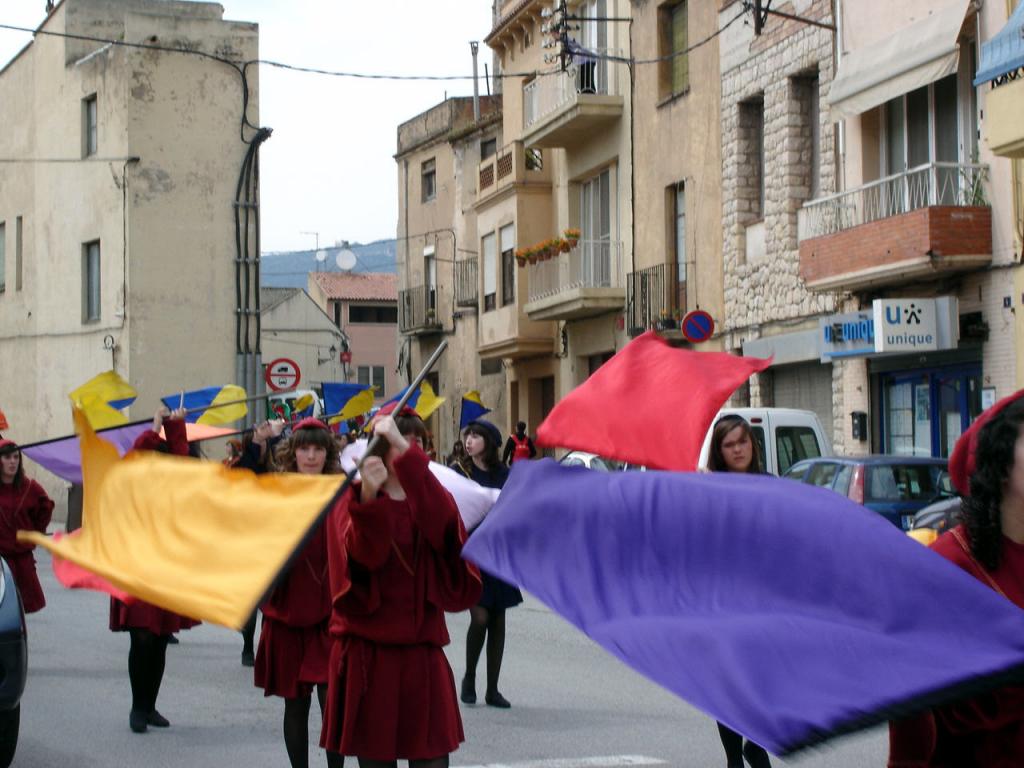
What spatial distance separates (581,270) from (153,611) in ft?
76.7

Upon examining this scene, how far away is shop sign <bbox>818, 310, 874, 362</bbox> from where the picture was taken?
20828mm

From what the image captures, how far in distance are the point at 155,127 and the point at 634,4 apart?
31.1ft

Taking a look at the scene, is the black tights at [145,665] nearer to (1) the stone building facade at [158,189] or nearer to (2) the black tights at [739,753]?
(2) the black tights at [739,753]

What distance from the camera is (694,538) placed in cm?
405

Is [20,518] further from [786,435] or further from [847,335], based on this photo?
[847,335]

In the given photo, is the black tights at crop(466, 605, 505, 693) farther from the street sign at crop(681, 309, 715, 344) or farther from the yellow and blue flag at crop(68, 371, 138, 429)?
the street sign at crop(681, 309, 715, 344)

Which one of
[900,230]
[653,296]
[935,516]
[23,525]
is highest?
[900,230]

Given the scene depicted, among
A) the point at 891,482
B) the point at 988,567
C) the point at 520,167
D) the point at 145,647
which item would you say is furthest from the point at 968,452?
the point at 520,167

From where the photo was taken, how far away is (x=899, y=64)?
19938 mm

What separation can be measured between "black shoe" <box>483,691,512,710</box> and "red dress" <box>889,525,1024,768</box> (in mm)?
6584

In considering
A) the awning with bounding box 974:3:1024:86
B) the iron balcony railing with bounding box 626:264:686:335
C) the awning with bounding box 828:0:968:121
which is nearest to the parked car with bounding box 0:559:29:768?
the awning with bounding box 974:3:1024:86

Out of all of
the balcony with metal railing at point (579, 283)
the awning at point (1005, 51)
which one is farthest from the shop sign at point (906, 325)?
the balcony with metal railing at point (579, 283)

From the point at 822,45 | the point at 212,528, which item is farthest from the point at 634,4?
the point at 212,528

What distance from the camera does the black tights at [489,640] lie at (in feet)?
33.2
